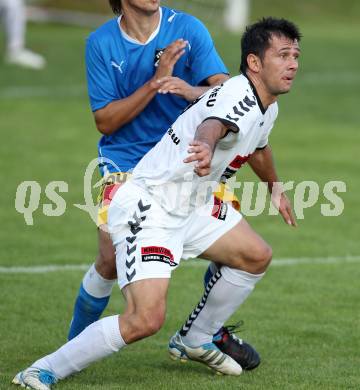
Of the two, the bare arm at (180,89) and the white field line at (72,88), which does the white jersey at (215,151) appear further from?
the white field line at (72,88)

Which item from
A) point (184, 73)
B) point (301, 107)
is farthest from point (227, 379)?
point (301, 107)

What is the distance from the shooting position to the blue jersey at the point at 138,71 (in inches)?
264

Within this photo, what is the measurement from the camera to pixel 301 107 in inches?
722

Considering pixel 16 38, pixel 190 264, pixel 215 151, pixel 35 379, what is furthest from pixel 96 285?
pixel 16 38

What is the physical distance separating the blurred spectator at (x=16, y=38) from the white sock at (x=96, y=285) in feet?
43.0

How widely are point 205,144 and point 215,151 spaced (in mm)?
543

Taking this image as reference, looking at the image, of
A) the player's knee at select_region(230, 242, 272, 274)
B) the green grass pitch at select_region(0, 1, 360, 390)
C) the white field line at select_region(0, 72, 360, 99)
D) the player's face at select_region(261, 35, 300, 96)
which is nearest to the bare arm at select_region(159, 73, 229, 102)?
the player's face at select_region(261, 35, 300, 96)

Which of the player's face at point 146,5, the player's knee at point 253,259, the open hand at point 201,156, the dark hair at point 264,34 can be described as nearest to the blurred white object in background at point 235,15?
the player's face at point 146,5

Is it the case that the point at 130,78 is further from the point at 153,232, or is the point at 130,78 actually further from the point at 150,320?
the point at 150,320

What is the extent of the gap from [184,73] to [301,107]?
38.3 ft

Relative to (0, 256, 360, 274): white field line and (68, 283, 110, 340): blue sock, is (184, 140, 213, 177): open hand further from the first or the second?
(0, 256, 360, 274): white field line

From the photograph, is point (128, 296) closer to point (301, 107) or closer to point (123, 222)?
point (123, 222)

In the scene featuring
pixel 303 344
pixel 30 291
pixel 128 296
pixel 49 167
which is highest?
pixel 128 296

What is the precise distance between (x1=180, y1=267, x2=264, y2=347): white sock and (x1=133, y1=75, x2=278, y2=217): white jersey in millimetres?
496
